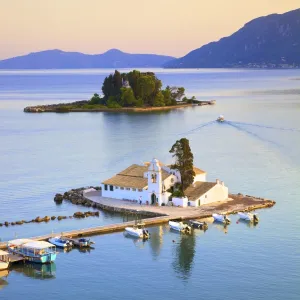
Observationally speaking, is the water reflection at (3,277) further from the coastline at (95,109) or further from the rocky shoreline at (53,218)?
the coastline at (95,109)

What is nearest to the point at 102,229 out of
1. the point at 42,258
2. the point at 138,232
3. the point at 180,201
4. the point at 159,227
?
the point at 138,232

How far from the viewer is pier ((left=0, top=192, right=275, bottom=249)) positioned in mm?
40312

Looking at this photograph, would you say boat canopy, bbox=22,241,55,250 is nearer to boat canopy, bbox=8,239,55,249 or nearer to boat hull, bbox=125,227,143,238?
boat canopy, bbox=8,239,55,249

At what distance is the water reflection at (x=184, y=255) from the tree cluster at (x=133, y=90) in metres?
Result: 81.5

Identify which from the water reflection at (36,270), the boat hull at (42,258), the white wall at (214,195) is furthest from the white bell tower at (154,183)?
the water reflection at (36,270)

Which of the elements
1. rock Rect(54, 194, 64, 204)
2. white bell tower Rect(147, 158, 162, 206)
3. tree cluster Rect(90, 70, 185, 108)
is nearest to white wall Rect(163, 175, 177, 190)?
white bell tower Rect(147, 158, 162, 206)

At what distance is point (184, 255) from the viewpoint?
36.7 metres

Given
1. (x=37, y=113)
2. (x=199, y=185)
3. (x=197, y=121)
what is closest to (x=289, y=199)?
(x=199, y=185)

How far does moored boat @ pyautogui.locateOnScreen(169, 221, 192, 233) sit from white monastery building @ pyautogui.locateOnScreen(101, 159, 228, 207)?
3.99 meters

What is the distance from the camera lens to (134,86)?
398ft

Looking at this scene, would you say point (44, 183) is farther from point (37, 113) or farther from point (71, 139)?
point (37, 113)

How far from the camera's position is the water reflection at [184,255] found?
34562 mm

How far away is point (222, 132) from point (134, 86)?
3517 centimetres

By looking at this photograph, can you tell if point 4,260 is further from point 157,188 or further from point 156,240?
point 157,188
